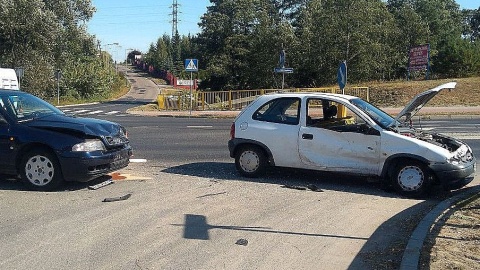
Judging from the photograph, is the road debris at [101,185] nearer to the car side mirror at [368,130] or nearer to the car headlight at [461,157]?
the car side mirror at [368,130]

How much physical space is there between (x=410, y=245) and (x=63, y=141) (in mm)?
5127

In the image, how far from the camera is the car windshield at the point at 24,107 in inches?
331

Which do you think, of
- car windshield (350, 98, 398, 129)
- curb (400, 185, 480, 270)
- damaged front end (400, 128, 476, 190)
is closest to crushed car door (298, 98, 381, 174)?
car windshield (350, 98, 398, 129)

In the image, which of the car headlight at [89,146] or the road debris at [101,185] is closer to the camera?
the car headlight at [89,146]

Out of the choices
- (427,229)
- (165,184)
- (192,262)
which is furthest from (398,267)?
(165,184)

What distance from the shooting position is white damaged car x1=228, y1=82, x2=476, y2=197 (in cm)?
812

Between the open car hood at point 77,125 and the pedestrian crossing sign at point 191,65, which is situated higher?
the pedestrian crossing sign at point 191,65

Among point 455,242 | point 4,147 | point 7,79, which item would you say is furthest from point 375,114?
point 7,79

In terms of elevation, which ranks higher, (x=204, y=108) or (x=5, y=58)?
(x=5, y=58)

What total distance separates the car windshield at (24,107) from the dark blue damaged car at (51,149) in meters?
0.01

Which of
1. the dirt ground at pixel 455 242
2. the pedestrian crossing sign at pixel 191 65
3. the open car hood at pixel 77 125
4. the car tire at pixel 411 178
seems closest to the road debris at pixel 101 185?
the open car hood at pixel 77 125

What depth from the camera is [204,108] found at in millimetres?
35812

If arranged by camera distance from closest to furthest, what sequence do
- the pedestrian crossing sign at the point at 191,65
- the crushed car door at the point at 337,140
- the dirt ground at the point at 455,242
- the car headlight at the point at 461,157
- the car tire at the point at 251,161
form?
the dirt ground at the point at 455,242 < the car headlight at the point at 461,157 < the crushed car door at the point at 337,140 < the car tire at the point at 251,161 < the pedestrian crossing sign at the point at 191,65

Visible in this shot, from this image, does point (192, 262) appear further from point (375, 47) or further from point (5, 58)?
point (5, 58)
